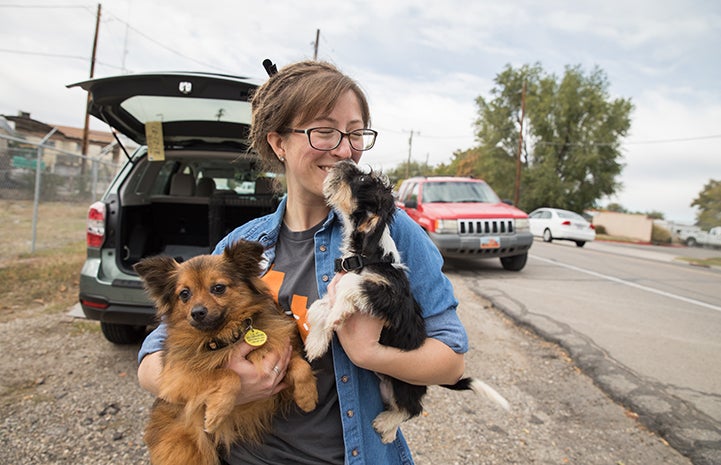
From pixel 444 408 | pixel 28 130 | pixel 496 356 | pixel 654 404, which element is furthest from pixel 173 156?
pixel 28 130

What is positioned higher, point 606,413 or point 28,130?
point 28,130

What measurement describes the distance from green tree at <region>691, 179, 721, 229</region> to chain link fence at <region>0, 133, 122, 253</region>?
125 ft

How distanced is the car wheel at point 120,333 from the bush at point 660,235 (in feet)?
129

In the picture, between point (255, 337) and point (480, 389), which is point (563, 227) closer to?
point (480, 389)

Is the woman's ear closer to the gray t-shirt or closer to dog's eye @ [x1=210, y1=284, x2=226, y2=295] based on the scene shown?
the gray t-shirt

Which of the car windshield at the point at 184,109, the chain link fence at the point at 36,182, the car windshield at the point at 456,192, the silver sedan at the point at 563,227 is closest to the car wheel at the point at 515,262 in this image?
the car windshield at the point at 456,192

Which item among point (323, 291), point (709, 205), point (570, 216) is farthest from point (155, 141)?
point (709, 205)

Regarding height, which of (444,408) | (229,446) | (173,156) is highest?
(173,156)

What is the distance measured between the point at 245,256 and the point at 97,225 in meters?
2.96

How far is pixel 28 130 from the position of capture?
A: 98.3 ft

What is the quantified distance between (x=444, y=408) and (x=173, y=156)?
3969mm

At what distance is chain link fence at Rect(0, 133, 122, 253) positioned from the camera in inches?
349

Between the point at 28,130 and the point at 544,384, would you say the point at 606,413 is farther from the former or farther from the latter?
the point at 28,130

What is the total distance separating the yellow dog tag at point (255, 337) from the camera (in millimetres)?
1746
